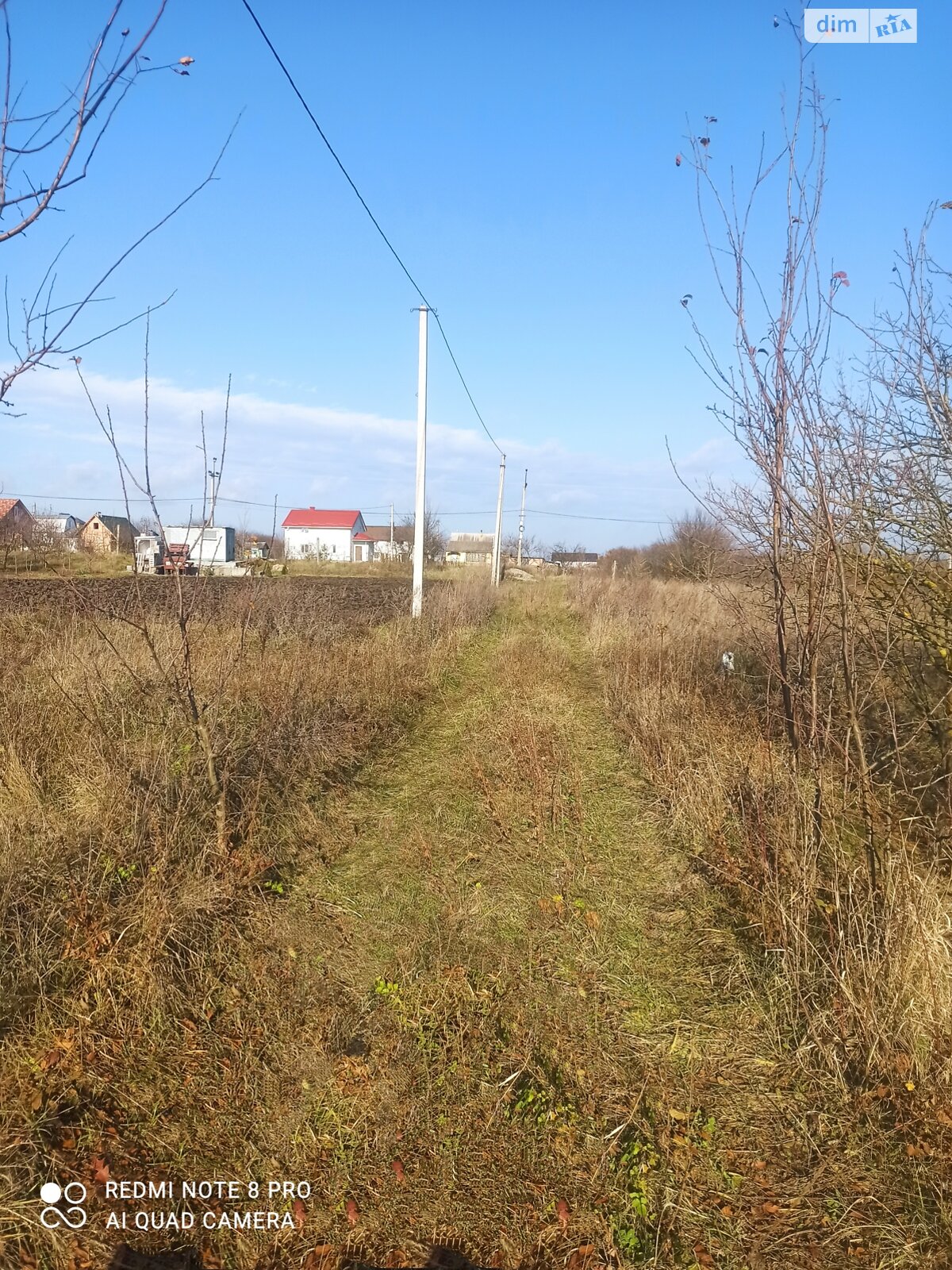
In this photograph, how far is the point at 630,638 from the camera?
10672 mm

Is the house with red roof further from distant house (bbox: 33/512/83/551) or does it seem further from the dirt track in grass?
the dirt track in grass

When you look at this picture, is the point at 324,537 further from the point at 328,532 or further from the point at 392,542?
the point at 392,542

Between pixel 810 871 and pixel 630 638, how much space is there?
7.70 m

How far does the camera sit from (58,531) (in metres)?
35.0

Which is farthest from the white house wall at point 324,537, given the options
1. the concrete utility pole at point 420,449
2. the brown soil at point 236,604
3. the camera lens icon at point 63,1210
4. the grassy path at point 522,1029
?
the camera lens icon at point 63,1210

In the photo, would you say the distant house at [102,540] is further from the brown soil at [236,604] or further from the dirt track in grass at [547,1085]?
the dirt track in grass at [547,1085]

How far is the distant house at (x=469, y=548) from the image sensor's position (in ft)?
200

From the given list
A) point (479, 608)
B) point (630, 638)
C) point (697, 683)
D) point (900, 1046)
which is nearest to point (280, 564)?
point (479, 608)

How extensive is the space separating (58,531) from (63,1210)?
38.8 meters

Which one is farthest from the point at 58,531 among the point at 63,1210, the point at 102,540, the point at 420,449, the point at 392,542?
the point at 63,1210

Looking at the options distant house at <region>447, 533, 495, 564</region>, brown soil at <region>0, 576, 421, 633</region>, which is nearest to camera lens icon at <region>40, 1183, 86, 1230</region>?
brown soil at <region>0, 576, 421, 633</region>

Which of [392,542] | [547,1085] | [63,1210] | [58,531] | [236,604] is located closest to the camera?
[63,1210]

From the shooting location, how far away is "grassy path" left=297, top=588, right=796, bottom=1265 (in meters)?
2.02

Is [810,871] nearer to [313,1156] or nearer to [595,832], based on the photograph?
[595,832]
